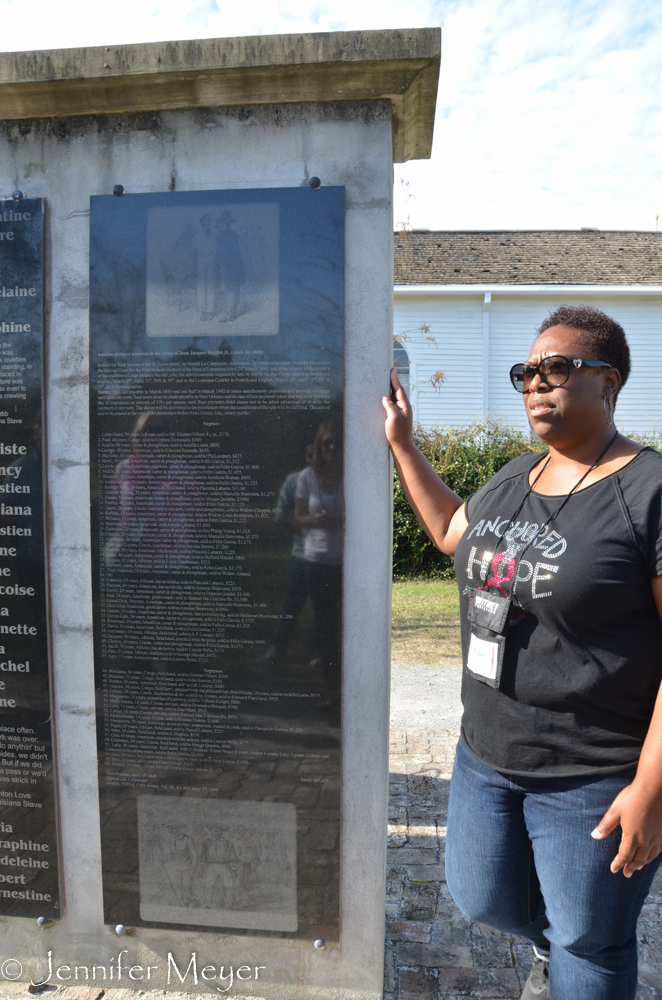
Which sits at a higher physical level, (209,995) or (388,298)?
(388,298)

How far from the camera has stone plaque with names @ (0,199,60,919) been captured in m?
2.57

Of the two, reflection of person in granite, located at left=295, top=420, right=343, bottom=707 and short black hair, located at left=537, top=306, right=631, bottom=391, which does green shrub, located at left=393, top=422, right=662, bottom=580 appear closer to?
reflection of person in granite, located at left=295, top=420, right=343, bottom=707

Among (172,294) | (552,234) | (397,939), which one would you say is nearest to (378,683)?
(397,939)

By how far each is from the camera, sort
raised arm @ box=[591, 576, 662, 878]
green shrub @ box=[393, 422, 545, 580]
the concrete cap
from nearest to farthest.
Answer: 1. raised arm @ box=[591, 576, 662, 878]
2. the concrete cap
3. green shrub @ box=[393, 422, 545, 580]

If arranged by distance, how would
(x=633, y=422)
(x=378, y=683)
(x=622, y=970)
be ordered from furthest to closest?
(x=633, y=422) → (x=378, y=683) → (x=622, y=970)

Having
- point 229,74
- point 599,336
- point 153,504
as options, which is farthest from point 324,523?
point 229,74

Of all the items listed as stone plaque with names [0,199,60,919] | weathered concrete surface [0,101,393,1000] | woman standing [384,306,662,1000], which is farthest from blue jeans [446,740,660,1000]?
stone plaque with names [0,199,60,919]

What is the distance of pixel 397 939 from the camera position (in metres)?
2.89

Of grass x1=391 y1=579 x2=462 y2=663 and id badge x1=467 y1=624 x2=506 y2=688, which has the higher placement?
id badge x1=467 y1=624 x2=506 y2=688

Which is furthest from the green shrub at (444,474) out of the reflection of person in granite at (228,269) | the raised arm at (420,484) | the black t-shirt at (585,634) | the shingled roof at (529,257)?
the black t-shirt at (585,634)

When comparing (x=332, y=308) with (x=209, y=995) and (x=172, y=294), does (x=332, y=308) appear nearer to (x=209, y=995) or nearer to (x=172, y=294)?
(x=172, y=294)

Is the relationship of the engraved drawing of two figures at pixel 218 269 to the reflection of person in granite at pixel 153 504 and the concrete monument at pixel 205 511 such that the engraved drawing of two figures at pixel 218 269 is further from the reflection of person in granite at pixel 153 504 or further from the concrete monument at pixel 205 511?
the reflection of person in granite at pixel 153 504

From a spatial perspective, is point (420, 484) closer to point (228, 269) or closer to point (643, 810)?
point (228, 269)

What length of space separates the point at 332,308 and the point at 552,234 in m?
18.2
